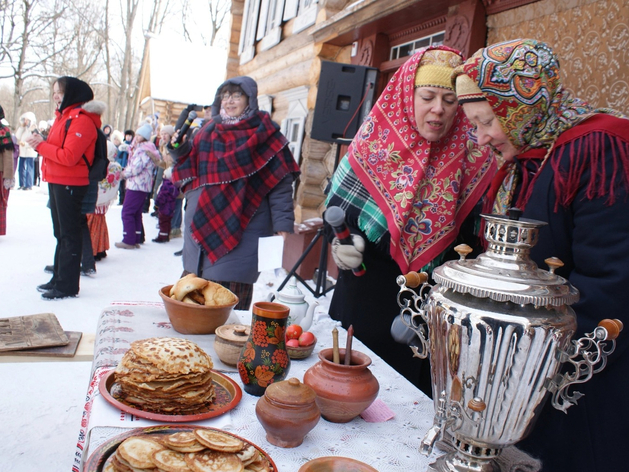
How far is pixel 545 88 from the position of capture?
1.49 m

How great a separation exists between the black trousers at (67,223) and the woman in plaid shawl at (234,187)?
1453mm

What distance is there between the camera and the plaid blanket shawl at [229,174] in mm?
3047

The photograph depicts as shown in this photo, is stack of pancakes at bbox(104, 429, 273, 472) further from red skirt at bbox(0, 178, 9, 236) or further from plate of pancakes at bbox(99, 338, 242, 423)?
red skirt at bbox(0, 178, 9, 236)

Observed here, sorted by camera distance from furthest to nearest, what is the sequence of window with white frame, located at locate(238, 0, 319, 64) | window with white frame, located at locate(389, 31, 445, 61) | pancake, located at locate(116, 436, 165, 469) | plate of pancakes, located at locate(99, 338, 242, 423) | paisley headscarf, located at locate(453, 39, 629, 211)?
window with white frame, located at locate(238, 0, 319, 64)
window with white frame, located at locate(389, 31, 445, 61)
paisley headscarf, located at locate(453, 39, 629, 211)
plate of pancakes, located at locate(99, 338, 242, 423)
pancake, located at locate(116, 436, 165, 469)

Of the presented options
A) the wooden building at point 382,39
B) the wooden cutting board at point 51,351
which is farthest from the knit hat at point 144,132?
the wooden cutting board at point 51,351

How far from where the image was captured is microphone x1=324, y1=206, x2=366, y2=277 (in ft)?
5.80

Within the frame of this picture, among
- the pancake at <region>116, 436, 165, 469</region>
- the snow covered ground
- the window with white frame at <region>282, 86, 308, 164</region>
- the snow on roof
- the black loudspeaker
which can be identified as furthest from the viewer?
the snow on roof

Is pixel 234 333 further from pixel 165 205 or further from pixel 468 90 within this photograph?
pixel 165 205

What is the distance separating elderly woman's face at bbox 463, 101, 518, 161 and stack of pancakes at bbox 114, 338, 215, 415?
3.49ft

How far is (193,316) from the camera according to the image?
67.7 inches

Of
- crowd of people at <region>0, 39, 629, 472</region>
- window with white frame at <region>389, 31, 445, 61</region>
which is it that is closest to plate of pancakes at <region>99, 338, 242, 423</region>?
crowd of people at <region>0, 39, 629, 472</region>

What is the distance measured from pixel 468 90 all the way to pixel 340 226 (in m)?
0.62

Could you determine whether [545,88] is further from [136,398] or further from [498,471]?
[136,398]

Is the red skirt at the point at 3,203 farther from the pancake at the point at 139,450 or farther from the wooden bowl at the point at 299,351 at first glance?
the pancake at the point at 139,450
